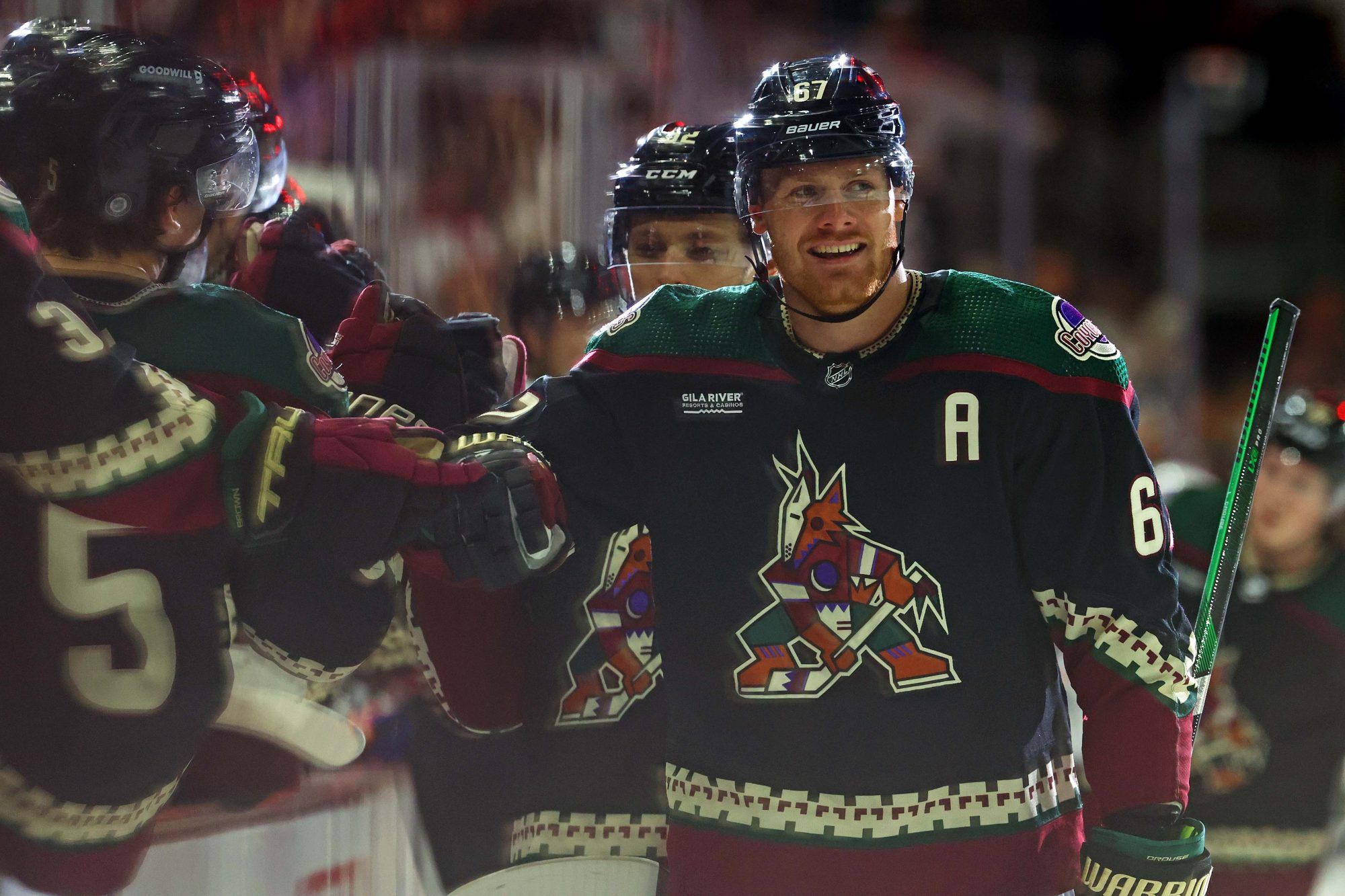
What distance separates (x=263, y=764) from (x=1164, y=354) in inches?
155

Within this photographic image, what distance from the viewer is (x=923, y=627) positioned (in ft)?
5.57

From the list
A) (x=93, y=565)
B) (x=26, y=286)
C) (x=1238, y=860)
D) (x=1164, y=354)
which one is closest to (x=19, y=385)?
(x=26, y=286)

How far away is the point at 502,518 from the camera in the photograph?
5.74ft

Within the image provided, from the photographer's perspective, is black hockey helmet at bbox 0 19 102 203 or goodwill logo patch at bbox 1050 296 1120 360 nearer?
black hockey helmet at bbox 0 19 102 203

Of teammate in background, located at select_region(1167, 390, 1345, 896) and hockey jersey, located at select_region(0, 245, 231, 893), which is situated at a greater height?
hockey jersey, located at select_region(0, 245, 231, 893)

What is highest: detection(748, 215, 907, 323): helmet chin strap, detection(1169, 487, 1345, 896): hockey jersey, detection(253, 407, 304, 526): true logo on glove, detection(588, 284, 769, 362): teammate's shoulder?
detection(748, 215, 907, 323): helmet chin strap

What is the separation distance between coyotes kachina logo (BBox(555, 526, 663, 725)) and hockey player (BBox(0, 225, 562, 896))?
1.00 feet

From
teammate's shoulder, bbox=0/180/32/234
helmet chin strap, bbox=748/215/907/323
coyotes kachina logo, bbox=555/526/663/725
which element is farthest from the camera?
coyotes kachina logo, bbox=555/526/663/725

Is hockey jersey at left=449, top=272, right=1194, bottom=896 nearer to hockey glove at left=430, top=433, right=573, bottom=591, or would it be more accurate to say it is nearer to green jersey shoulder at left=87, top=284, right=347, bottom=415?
hockey glove at left=430, top=433, right=573, bottom=591

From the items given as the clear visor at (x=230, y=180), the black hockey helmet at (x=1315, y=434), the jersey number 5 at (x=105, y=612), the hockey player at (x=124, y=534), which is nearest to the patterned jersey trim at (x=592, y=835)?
the hockey player at (x=124, y=534)

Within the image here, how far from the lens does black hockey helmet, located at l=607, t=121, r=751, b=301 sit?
2180 mm

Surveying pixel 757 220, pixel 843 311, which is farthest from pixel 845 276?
pixel 757 220

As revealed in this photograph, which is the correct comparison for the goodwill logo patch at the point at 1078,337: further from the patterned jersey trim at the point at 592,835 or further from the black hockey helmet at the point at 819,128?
the patterned jersey trim at the point at 592,835

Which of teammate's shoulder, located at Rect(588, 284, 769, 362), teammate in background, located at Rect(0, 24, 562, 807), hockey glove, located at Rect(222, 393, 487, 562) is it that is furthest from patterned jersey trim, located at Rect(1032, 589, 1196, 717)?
teammate in background, located at Rect(0, 24, 562, 807)
